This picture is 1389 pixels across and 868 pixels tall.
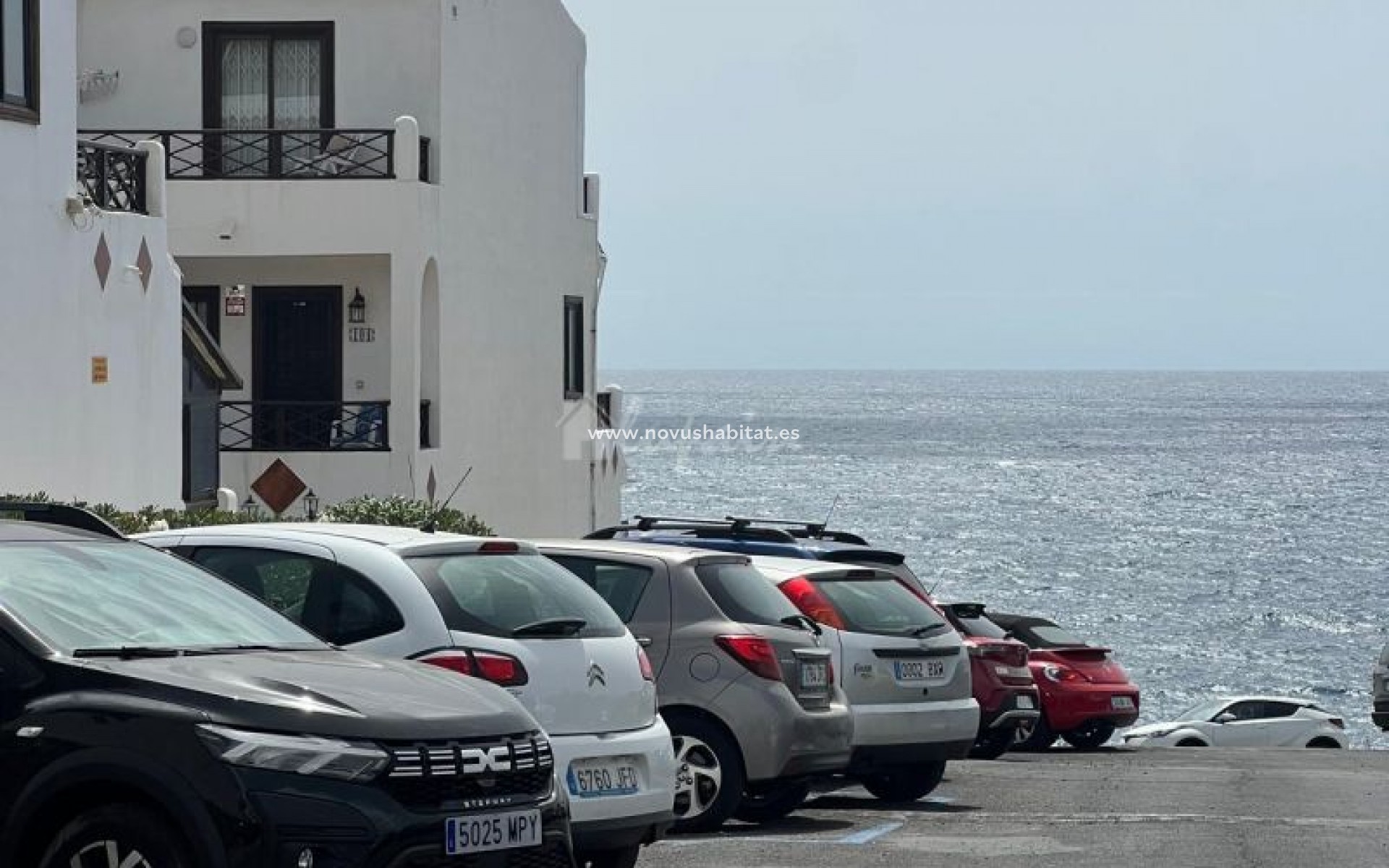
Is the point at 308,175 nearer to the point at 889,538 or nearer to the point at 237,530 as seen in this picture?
the point at 237,530

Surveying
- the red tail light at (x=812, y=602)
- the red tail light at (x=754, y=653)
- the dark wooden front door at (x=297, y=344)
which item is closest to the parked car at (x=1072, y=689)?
the dark wooden front door at (x=297, y=344)

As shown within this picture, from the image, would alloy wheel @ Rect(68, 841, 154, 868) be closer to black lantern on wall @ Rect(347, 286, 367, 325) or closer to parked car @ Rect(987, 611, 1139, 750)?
parked car @ Rect(987, 611, 1139, 750)

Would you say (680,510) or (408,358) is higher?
(408,358)

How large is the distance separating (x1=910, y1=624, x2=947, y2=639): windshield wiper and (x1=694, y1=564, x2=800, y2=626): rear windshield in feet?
5.67

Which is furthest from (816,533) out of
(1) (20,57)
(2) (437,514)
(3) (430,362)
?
(3) (430,362)

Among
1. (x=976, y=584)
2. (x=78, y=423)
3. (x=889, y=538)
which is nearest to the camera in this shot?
(x=78, y=423)

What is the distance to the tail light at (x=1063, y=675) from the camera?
27203mm

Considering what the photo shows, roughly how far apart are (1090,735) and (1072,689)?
3.45ft

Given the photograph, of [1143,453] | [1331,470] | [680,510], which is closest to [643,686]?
[680,510]

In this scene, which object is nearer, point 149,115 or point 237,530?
point 237,530

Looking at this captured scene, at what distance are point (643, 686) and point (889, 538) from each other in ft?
262

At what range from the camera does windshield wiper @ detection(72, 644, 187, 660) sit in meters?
8.42

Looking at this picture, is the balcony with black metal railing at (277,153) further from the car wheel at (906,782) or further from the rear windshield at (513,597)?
the rear windshield at (513,597)

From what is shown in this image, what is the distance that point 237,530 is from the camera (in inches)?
440
